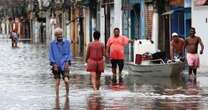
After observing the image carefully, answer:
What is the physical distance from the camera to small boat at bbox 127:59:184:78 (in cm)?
2455

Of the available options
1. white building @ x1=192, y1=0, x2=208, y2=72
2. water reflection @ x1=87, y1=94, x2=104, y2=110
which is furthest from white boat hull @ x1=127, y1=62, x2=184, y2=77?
water reflection @ x1=87, y1=94, x2=104, y2=110

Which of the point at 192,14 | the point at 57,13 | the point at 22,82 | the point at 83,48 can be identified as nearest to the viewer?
the point at 22,82

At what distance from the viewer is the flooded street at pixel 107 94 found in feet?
52.1

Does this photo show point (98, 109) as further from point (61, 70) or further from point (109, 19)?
point (109, 19)

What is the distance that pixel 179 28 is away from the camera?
3431 cm

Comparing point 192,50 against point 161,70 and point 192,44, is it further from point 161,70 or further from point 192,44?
point 161,70

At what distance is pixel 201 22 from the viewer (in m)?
31.3

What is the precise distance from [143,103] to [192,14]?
1607 cm

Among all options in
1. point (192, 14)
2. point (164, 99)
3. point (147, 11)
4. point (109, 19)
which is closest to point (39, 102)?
point (164, 99)

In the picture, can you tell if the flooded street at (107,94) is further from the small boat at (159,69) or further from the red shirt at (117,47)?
the red shirt at (117,47)

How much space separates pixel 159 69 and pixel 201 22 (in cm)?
706

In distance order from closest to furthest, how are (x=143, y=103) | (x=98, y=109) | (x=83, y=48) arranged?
(x=98, y=109)
(x=143, y=103)
(x=83, y=48)

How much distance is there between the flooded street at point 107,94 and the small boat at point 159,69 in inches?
17.2

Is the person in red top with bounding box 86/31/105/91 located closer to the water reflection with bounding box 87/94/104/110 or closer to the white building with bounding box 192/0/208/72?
the water reflection with bounding box 87/94/104/110
